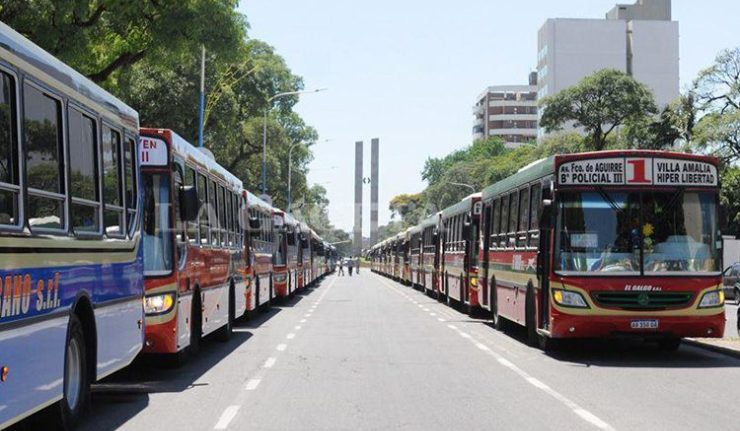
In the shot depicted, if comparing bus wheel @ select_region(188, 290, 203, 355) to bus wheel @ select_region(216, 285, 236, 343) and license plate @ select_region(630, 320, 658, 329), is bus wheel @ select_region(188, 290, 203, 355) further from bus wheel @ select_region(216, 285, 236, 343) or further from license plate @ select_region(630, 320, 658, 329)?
license plate @ select_region(630, 320, 658, 329)

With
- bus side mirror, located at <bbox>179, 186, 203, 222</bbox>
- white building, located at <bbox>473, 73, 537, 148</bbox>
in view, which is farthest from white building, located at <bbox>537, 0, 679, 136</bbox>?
bus side mirror, located at <bbox>179, 186, 203, 222</bbox>

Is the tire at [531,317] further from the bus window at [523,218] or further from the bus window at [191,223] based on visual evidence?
the bus window at [191,223]

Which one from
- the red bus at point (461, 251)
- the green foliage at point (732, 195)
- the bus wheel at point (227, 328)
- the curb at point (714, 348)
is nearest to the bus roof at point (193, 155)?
the bus wheel at point (227, 328)

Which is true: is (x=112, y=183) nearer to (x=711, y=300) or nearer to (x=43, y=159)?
(x=43, y=159)

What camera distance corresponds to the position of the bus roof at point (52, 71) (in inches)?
283

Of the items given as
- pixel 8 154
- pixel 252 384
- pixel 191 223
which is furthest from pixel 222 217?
pixel 8 154

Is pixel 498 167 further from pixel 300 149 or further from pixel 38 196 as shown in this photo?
pixel 38 196

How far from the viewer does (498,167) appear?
345 feet

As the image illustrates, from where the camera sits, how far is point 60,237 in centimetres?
815

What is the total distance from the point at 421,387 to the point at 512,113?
150458 mm

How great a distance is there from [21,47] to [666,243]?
10.6 m

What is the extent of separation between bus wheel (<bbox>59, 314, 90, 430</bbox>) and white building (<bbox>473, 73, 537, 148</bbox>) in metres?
153

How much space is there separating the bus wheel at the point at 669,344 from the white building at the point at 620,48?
10246cm

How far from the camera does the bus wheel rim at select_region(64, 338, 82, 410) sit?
876 centimetres
